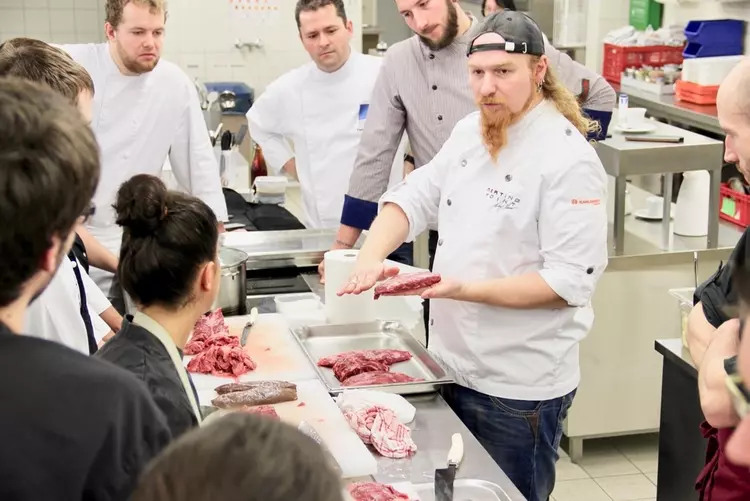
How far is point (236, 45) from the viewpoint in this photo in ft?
22.9

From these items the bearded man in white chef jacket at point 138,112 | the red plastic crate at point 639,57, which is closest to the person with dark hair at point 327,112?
the bearded man in white chef jacket at point 138,112

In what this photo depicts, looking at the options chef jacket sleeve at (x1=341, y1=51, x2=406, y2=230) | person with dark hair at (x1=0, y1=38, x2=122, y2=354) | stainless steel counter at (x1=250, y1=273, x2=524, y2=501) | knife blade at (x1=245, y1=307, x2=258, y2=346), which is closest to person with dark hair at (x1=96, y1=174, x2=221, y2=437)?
person with dark hair at (x1=0, y1=38, x2=122, y2=354)

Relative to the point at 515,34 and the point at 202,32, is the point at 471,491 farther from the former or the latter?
the point at 202,32

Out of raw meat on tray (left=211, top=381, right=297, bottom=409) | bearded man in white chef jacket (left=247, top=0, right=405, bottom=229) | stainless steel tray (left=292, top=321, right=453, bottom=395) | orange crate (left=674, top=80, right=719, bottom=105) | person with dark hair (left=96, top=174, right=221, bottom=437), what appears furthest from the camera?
orange crate (left=674, top=80, right=719, bottom=105)

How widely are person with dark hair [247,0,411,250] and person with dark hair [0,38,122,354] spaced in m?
1.89

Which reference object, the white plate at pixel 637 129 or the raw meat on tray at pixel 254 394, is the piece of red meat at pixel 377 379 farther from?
the white plate at pixel 637 129

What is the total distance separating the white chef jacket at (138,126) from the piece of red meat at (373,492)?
1639 mm

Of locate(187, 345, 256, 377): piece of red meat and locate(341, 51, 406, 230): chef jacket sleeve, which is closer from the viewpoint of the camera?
locate(187, 345, 256, 377): piece of red meat

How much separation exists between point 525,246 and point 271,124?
2.21m

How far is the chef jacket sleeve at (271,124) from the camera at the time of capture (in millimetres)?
4234

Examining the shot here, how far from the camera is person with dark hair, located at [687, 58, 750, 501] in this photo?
176cm

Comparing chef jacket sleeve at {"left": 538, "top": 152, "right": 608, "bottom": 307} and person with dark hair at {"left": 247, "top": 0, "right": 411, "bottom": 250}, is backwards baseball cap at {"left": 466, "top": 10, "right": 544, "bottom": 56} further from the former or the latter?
person with dark hair at {"left": 247, "top": 0, "right": 411, "bottom": 250}

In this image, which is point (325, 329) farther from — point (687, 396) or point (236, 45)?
point (236, 45)

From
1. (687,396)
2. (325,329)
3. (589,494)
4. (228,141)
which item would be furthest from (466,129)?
(228,141)
